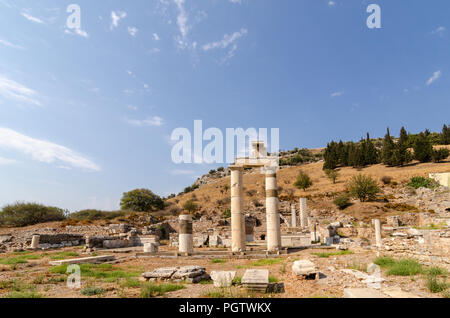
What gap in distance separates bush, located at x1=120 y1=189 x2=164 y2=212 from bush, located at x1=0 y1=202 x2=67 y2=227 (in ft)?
47.9

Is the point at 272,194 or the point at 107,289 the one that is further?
the point at 272,194

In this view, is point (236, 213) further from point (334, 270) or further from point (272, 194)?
point (334, 270)

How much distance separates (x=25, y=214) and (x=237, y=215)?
32.2 metres

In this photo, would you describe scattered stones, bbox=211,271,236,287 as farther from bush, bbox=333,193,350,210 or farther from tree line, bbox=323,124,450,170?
tree line, bbox=323,124,450,170

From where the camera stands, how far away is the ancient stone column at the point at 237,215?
14.9m

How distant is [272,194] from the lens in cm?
1515

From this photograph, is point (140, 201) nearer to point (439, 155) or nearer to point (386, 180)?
point (386, 180)

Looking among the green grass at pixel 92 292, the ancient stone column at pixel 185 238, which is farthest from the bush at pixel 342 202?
the green grass at pixel 92 292

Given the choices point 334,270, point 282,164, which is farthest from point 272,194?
point 282,164

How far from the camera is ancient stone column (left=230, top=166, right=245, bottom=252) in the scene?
14.9 meters

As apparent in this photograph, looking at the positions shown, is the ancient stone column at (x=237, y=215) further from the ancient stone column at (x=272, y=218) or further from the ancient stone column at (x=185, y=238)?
the ancient stone column at (x=185, y=238)

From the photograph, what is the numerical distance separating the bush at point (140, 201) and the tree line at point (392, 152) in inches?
1697
